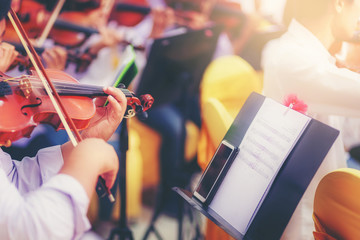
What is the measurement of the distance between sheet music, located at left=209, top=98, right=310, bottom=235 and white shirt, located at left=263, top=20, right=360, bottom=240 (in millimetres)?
228

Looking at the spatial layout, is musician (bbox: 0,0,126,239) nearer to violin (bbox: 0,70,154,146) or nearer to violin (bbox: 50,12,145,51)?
violin (bbox: 0,70,154,146)

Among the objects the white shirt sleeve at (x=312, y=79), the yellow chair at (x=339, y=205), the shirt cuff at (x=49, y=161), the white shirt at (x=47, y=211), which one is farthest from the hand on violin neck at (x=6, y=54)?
the yellow chair at (x=339, y=205)

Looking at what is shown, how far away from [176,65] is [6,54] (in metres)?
0.88

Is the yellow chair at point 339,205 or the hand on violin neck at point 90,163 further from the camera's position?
the yellow chair at point 339,205

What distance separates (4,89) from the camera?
66cm

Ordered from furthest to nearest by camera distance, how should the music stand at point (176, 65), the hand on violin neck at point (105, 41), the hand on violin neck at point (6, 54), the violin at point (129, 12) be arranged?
1. the violin at point (129, 12)
2. the hand on violin neck at point (105, 41)
3. the music stand at point (176, 65)
4. the hand on violin neck at point (6, 54)

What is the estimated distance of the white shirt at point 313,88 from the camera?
0.90 metres

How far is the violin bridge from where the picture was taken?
0.69 metres

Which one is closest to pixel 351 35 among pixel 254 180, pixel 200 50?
pixel 254 180

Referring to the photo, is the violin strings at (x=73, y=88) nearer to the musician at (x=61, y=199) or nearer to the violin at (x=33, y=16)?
the musician at (x=61, y=199)

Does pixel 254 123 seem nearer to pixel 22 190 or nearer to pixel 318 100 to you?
pixel 318 100

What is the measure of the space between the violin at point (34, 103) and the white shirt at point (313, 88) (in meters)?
0.62

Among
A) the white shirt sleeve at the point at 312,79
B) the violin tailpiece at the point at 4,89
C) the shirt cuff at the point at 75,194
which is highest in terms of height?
the white shirt sleeve at the point at 312,79

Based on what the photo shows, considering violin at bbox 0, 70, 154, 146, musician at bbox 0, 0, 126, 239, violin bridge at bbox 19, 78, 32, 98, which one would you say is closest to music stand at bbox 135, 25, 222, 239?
violin at bbox 0, 70, 154, 146
